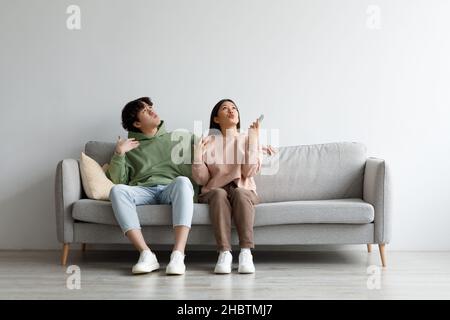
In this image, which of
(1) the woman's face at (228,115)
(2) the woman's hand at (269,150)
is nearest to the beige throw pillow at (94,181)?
(1) the woman's face at (228,115)

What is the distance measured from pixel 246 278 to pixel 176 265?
1.21ft

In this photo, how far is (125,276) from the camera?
10.7 ft

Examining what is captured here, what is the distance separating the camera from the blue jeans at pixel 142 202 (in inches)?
133

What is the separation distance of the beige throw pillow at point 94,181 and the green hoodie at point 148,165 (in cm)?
7

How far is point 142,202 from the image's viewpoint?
139 inches

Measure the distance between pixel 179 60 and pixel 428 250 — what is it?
213 centimetres

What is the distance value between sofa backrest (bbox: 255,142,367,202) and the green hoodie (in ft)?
1.71

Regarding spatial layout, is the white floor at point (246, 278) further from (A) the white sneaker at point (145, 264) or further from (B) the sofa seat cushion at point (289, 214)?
(B) the sofa seat cushion at point (289, 214)

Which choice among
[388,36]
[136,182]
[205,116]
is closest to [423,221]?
[388,36]

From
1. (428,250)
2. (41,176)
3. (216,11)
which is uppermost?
(216,11)
